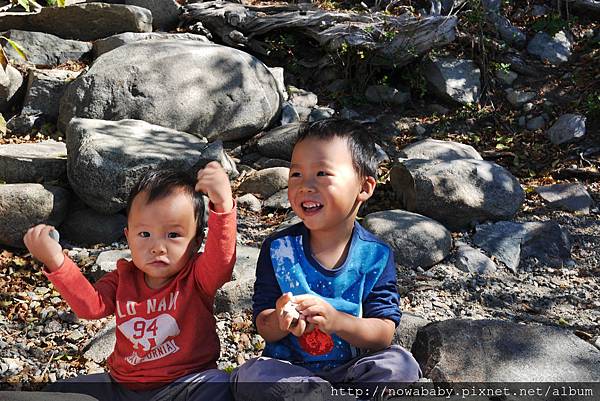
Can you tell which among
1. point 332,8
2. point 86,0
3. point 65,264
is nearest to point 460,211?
point 65,264

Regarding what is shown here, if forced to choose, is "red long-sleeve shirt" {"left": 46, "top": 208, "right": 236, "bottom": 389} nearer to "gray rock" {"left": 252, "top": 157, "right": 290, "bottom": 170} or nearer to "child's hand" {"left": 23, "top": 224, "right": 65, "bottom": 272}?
"child's hand" {"left": 23, "top": 224, "right": 65, "bottom": 272}

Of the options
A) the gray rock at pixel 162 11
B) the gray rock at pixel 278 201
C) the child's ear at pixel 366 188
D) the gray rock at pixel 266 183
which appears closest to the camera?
the child's ear at pixel 366 188

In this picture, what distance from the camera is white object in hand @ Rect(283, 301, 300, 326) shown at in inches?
91.6

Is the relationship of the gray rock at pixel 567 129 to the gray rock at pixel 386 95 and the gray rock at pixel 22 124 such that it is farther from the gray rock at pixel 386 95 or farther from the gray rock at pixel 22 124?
the gray rock at pixel 22 124

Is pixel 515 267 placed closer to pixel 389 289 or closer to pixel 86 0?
pixel 389 289

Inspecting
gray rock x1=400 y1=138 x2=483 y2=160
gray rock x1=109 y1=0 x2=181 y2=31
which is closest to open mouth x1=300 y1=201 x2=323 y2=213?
gray rock x1=400 y1=138 x2=483 y2=160

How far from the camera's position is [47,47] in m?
7.25

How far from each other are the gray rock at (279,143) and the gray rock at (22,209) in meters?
2.02

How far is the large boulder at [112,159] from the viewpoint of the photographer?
4.60 metres

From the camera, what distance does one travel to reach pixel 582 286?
461 cm

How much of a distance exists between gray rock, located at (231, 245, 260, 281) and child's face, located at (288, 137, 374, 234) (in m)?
1.48

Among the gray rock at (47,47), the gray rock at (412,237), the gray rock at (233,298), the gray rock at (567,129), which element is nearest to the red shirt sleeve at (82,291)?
the gray rock at (233,298)

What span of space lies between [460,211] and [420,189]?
34 cm

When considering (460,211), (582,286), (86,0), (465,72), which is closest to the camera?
(582,286)
